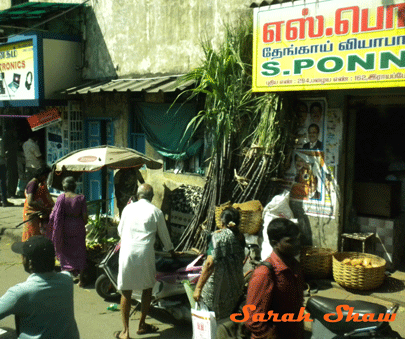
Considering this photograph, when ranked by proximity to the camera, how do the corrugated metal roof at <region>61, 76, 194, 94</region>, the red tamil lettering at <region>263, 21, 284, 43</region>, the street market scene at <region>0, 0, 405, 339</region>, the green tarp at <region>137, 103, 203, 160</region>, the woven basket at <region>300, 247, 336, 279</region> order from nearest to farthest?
1. the street market scene at <region>0, 0, 405, 339</region>
2. the red tamil lettering at <region>263, 21, 284, 43</region>
3. the woven basket at <region>300, 247, 336, 279</region>
4. the corrugated metal roof at <region>61, 76, 194, 94</region>
5. the green tarp at <region>137, 103, 203, 160</region>

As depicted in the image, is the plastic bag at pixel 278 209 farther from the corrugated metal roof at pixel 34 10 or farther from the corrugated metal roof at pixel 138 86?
the corrugated metal roof at pixel 34 10

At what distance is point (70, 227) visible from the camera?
7.13 meters

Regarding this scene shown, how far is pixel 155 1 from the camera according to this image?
10.2 meters

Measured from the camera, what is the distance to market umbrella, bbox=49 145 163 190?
7.63 metres

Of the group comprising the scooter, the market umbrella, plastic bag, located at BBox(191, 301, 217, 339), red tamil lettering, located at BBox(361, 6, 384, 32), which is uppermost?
red tamil lettering, located at BBox(361, 6, 384, 32)

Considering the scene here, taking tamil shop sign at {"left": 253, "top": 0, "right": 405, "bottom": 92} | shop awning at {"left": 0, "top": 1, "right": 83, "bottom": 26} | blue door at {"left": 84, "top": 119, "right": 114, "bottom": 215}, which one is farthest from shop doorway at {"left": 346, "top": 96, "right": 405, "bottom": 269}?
shop awning at {"left": 0, "top": 1, "right": 83, "bottom": 26}

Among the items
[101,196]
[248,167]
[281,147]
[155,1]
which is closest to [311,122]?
[281,147]

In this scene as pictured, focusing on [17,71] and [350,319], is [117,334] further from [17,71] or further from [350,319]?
[17,71]

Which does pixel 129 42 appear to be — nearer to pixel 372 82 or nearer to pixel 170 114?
pixel 170 114

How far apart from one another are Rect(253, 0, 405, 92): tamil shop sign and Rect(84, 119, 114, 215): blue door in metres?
5.58

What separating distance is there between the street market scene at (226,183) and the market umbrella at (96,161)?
0.10 ft

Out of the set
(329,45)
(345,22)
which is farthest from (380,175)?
(345,22)

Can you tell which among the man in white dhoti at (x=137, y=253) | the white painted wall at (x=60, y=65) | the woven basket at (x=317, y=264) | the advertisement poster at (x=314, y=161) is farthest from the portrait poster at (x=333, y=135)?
the white painted wall at (x=60, y=65)
